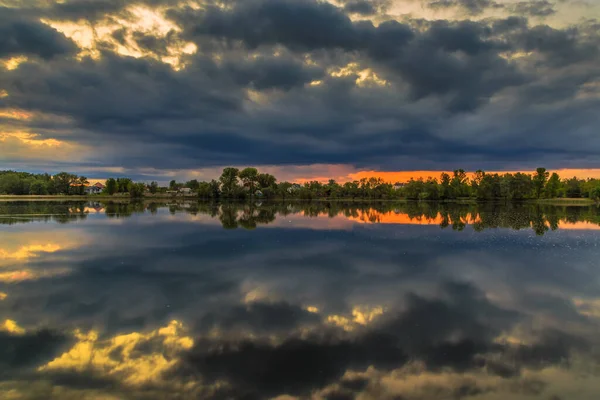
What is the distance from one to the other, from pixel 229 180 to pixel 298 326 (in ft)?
461

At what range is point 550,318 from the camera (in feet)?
35.2

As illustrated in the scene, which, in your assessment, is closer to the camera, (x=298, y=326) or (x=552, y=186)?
(x=298, y=326)

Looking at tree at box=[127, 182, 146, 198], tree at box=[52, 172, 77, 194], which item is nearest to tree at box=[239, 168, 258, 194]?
tree at box=[127, 182, 146, 198]

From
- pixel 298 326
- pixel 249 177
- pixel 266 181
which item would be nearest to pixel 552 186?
pixel 266 181

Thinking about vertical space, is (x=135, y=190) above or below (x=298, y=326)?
Result: above

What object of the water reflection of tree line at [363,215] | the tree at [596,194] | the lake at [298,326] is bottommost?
the lake at [298,326]

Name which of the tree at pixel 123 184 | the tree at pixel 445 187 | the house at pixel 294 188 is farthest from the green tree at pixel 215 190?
the tree at pixel 445 187

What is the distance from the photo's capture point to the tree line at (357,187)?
13112 cm

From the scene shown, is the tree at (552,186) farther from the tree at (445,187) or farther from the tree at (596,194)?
the tree at (445,187)

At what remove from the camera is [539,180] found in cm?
13050

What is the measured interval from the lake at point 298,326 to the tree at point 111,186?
6395 inches

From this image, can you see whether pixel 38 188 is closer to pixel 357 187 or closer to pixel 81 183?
pixel 81 183

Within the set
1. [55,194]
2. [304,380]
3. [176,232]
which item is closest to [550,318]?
[304,380]

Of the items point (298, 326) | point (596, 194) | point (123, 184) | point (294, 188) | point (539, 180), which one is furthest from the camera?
point (123, 184)
